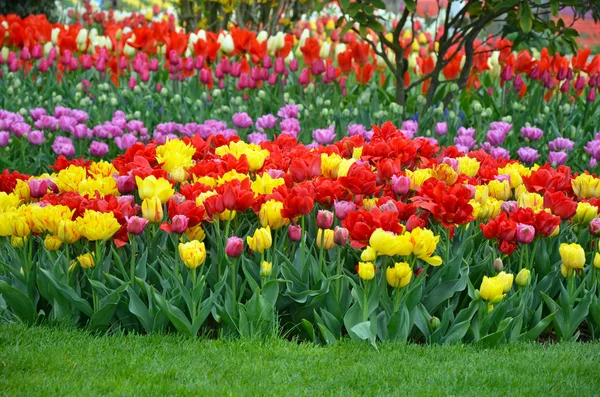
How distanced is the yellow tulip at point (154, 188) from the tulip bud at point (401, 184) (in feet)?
3.00

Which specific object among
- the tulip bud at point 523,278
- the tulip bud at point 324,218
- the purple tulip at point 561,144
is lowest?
the tulip bud at point 523,278

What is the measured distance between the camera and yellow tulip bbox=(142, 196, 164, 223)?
3.49 metres

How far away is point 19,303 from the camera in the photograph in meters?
3.44

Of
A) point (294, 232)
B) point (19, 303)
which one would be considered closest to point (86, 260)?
point (19, 303)

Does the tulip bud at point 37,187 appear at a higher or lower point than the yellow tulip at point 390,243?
lower

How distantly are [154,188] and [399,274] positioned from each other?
107 cm

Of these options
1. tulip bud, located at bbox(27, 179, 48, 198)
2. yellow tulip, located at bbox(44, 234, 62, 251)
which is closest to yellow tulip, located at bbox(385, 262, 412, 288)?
yellow tulip, located at bbox(44, 234, 62, 251)

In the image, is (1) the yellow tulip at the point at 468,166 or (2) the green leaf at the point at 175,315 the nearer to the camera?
(2) the green leaf at the point at 175,315

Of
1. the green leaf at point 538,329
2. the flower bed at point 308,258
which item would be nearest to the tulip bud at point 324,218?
the flower bed at point 308,258

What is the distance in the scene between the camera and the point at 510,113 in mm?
7012

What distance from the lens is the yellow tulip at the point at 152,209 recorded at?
3492mm

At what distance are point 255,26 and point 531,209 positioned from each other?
8.07 meters

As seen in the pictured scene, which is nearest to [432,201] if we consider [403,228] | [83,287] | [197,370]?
[403,228]

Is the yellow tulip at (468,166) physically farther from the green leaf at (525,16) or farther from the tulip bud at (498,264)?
the green leaf at (525,16)
